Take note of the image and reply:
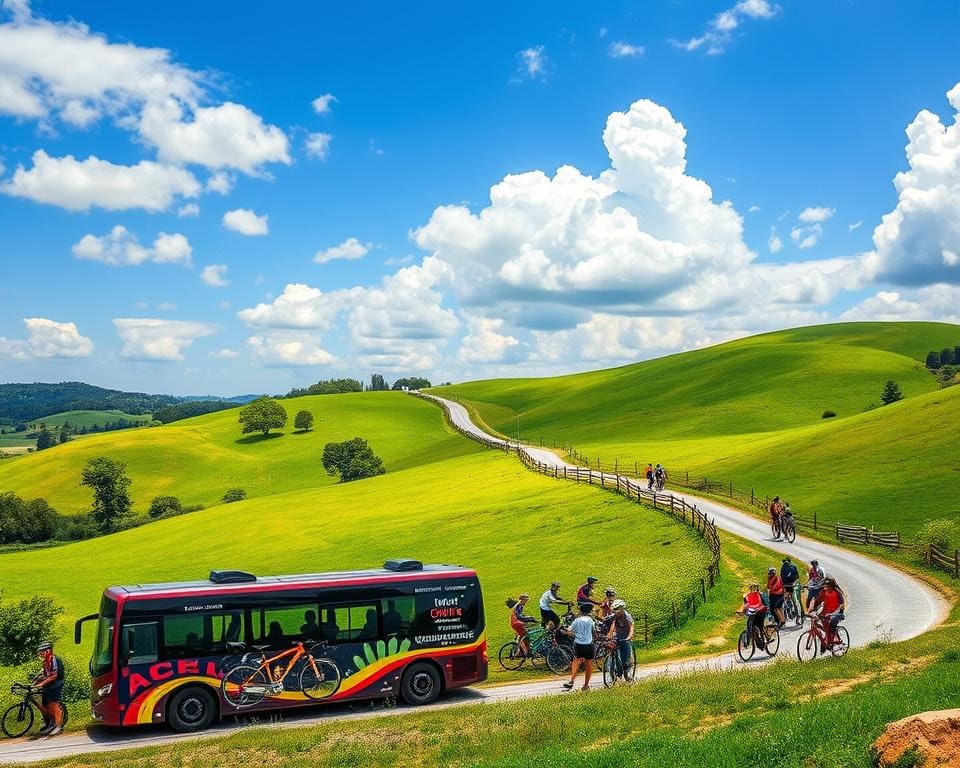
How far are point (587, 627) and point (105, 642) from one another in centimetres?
1204

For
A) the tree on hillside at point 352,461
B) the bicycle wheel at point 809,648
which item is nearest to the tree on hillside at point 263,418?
the tree on hillside at point 352,461

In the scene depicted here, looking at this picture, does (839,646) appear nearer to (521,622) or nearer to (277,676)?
(521,622)

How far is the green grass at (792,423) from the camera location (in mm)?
57500

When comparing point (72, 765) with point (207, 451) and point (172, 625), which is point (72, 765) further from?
point (207, 451)

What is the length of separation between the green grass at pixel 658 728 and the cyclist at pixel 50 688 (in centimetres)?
433

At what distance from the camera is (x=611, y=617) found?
22609 mm

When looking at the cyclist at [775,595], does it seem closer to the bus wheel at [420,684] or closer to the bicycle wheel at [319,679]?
the bus wheel at [420,684]

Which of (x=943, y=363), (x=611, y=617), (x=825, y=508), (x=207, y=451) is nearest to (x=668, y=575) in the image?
(x=611, y=617)

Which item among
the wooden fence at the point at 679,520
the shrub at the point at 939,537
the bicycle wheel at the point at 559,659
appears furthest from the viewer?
the shrub at the point at 939,537

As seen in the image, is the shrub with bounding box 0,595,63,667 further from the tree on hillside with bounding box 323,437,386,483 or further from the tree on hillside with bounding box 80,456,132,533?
the tree on hillside with bounding box 80,456,132,533

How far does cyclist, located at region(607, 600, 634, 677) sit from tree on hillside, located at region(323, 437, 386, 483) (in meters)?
96.4

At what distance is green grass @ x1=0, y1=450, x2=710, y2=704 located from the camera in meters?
41.7

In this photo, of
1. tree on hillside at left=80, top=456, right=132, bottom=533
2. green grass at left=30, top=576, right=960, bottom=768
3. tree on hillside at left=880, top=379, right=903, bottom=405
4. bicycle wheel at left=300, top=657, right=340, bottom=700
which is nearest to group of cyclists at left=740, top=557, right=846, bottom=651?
green grass at left=30, top=576, right=960, bottom=768

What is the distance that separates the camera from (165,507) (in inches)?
4601
